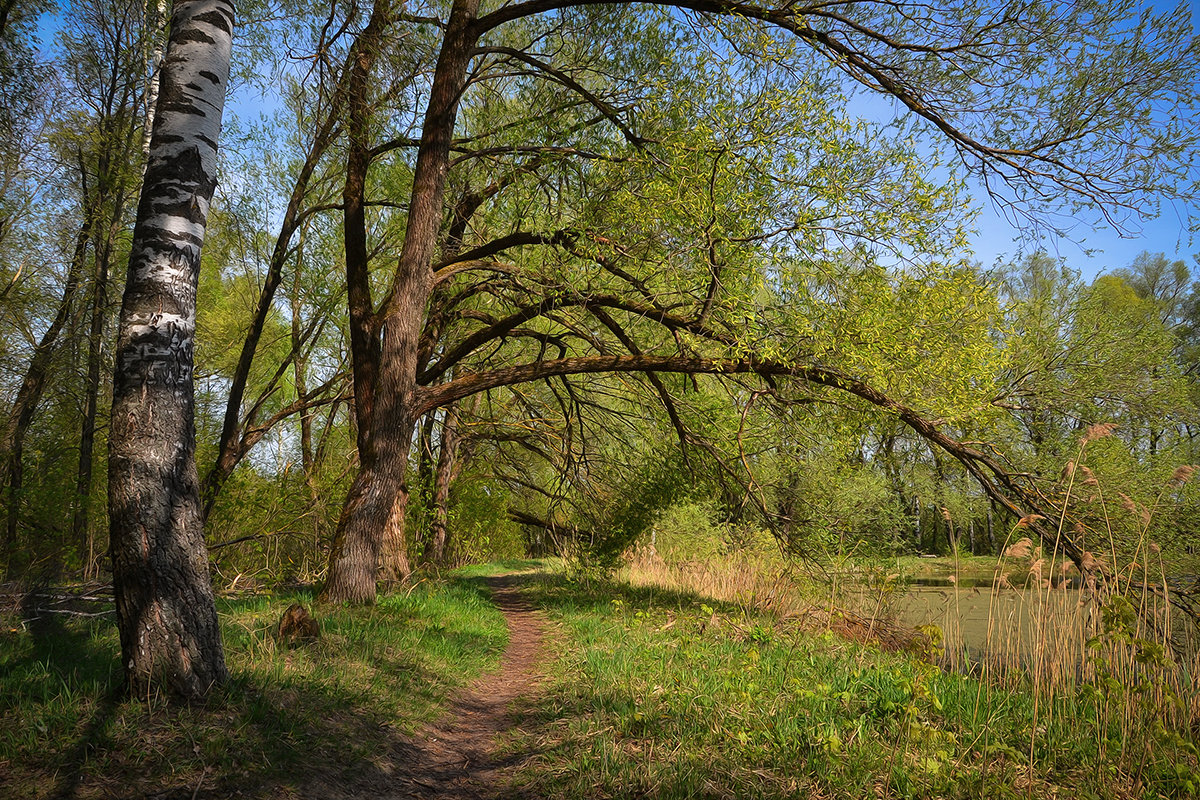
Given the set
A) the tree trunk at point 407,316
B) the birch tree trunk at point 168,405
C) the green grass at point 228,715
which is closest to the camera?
the green grass at point 228,715

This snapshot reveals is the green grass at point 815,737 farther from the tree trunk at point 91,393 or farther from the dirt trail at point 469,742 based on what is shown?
the tree trunk at point 91,393

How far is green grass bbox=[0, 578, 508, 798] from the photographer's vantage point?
2.81 meters

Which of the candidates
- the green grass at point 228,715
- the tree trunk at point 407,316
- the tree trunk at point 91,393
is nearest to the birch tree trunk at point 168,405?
the green grass at point 228,715

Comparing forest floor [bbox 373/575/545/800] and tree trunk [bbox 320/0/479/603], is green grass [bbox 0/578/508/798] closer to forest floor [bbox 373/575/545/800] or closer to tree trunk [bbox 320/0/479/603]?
forest floor [bbox 373/575/545/800]

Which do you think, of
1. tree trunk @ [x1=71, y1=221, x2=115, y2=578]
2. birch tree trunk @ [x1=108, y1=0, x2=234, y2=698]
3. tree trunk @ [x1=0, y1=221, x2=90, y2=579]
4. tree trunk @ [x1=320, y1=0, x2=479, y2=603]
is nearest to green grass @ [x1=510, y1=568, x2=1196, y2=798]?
birch tree trunk @ [x1=108, y1=0, x2=234, y2=698]

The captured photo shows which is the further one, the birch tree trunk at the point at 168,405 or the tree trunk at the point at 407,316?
the tree trunk at the point at 407,316

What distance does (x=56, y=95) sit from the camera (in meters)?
10.0

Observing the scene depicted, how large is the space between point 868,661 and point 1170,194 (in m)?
5.22

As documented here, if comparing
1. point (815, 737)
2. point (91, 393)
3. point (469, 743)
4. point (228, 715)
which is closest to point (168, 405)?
point (228, 715)

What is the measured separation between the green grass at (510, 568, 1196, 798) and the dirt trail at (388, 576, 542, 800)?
0.88 feet

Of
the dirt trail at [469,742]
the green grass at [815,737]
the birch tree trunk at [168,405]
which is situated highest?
the birch tree trunk at [168,405]

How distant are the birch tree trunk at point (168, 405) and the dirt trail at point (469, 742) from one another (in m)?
1.27

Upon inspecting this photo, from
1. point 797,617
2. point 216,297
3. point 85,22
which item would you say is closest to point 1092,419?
point 797,617

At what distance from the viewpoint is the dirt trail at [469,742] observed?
360 centimetres
